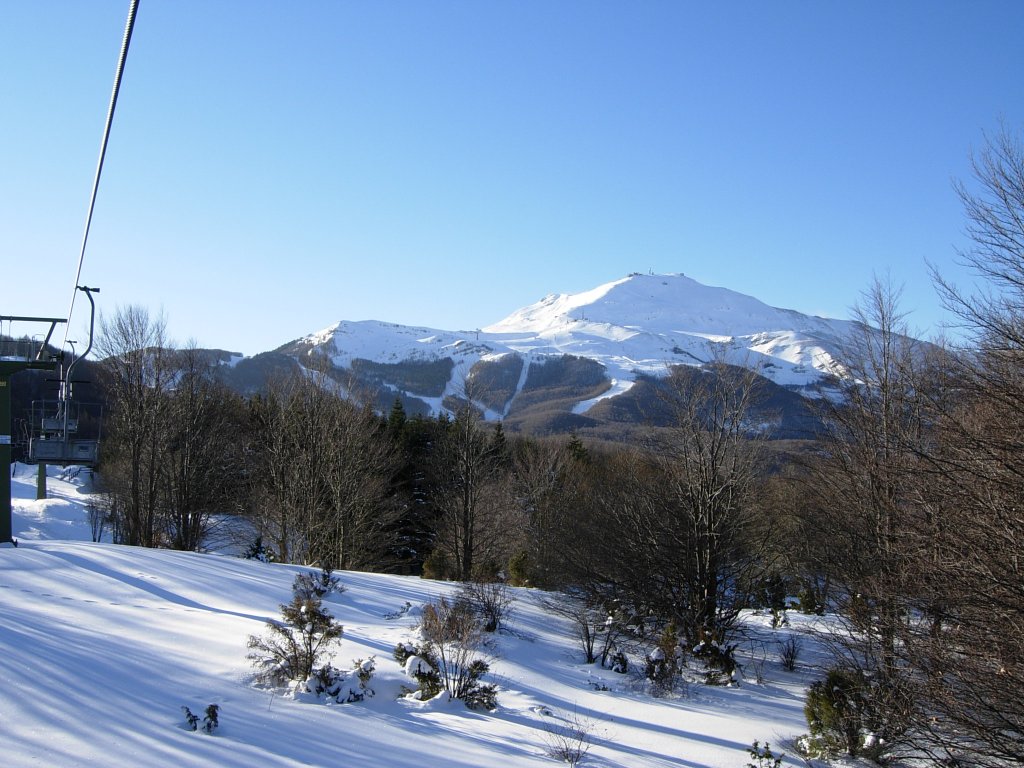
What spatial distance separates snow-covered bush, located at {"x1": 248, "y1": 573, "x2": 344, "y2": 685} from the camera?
10.0m

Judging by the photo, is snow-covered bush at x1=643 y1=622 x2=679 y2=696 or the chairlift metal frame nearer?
snow-covered bush at x1=643 y1=622 x2=679 y2=696

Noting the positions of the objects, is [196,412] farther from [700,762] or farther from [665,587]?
[700,762]

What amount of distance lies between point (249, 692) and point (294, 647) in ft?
2.61

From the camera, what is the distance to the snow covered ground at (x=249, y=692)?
758cm

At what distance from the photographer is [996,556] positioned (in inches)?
313

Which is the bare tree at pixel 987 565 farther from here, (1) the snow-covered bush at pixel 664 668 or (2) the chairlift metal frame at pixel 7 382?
(2) the chairlift metal frame at pixel 7 382

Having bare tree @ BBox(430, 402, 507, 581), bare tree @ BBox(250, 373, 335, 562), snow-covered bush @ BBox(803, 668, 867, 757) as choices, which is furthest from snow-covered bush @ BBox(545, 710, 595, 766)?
bare tree @ BBox(250, 373, 335, 562)

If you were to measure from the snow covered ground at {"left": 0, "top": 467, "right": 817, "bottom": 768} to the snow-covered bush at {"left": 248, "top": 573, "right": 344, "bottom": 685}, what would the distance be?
0.28m

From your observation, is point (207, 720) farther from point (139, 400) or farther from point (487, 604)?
Result: point (139, 400)

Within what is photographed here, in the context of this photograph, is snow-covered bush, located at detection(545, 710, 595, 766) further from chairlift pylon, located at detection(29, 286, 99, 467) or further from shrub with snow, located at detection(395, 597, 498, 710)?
chairlift pylon, located at detection(29, 286, 99, 467)

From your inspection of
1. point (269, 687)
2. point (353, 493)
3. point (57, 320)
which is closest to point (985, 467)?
point (269, 687)

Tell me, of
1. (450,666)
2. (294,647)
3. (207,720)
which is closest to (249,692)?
(294,647)

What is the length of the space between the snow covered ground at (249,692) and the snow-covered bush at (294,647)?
282 mm

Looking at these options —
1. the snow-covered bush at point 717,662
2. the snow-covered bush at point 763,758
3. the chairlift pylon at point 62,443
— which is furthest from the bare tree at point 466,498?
the snow-covered bush at point 763,758
